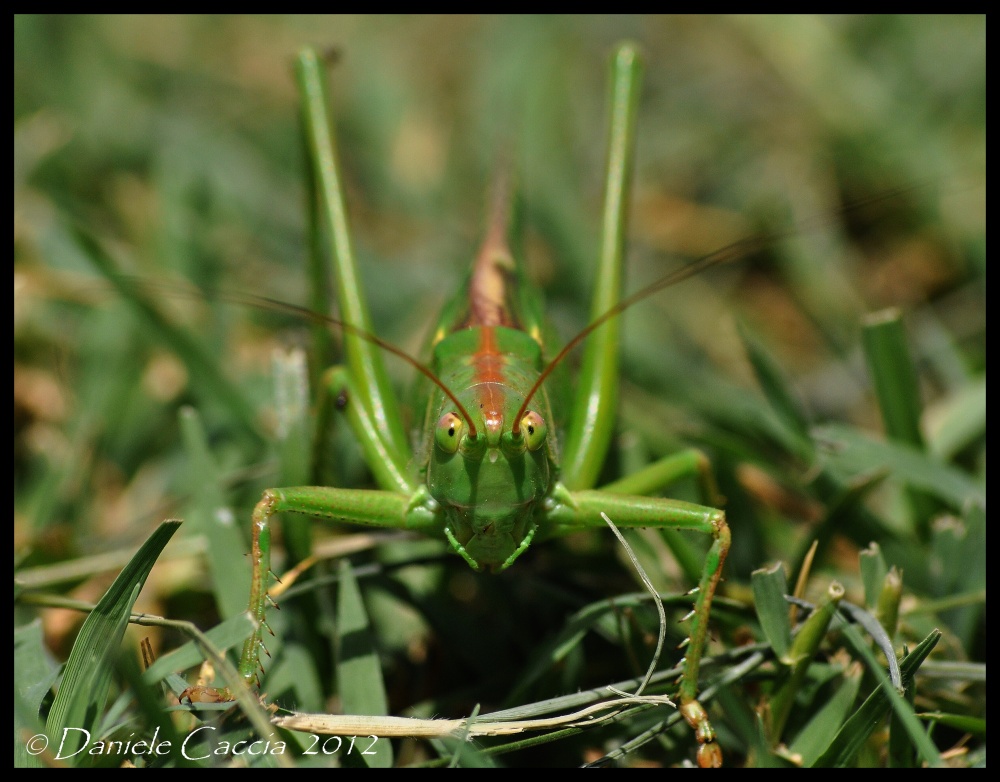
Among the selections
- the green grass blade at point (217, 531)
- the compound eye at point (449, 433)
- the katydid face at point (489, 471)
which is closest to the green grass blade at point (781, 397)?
the katydid face at point (489, 471)

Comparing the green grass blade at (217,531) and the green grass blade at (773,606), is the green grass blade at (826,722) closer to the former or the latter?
the green grass blade at (773,606)

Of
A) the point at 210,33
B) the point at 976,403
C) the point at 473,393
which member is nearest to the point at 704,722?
the point at 473,393

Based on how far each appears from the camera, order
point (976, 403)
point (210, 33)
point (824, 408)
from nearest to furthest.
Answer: point (976, 403), point (824, 408), point (210, 33)

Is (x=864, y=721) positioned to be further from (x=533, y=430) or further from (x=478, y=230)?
(x=478, y=230)

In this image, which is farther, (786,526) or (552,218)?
(552,218)

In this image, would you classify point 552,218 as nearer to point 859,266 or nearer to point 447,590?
point 859,266

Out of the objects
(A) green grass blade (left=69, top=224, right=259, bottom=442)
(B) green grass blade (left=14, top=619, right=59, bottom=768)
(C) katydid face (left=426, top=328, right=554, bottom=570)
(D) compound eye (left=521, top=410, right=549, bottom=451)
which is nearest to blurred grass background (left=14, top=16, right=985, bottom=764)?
(A) green grass blade (left=69, top=224, right=259, bottom=442)
